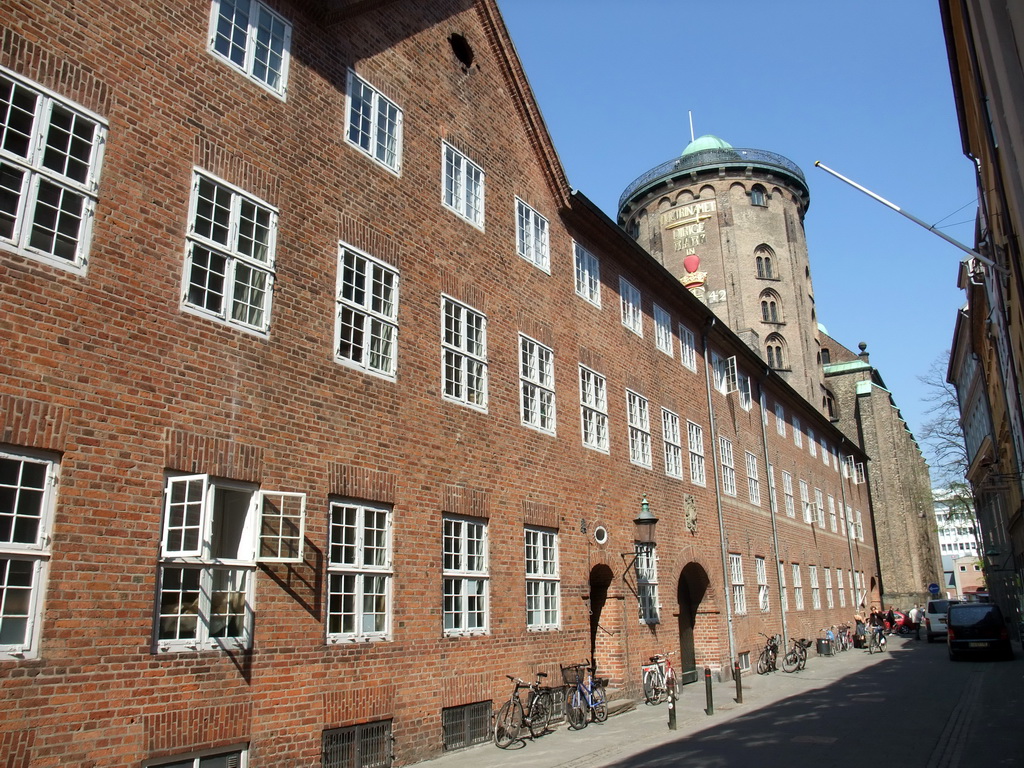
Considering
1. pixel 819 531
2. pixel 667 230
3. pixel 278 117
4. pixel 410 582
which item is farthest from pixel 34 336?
pixel 667 230

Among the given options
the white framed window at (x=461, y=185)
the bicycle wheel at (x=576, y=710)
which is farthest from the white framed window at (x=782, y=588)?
the white framed window at (x=461, y=185)

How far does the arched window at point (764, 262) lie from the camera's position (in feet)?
167

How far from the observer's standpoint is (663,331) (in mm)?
22594

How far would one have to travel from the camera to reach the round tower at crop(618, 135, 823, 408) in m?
50.6

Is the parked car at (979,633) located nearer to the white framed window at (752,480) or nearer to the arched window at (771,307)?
the white framed window at (752,480)

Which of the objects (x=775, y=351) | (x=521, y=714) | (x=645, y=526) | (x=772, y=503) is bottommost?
(x=521, y=714)

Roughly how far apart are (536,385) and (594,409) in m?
2.60

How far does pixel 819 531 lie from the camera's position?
36.2 m

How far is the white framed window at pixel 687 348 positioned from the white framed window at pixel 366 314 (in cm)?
1314

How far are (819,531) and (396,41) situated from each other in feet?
98.6

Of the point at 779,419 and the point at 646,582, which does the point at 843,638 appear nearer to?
the point at 779,419

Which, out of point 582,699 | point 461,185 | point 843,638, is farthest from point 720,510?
point 843,638

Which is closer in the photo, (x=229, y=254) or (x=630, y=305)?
(x=229, y=254)

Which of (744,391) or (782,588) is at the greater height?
(744,391)
